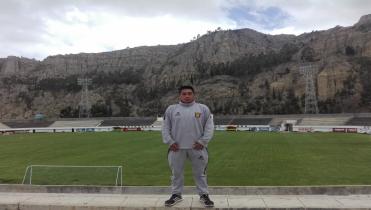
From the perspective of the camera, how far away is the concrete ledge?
1110cm

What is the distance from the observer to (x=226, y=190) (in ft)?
38.5

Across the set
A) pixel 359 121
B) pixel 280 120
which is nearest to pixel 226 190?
pixel 359 121

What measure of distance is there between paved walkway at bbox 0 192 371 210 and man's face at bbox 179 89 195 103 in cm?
208

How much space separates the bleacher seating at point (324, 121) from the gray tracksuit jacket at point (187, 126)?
86503 mm

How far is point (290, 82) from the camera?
149125mm

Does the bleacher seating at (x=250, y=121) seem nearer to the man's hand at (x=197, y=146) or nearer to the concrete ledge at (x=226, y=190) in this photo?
the concrete ledge at (x=226, y=190)

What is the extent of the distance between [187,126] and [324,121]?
3575 inches

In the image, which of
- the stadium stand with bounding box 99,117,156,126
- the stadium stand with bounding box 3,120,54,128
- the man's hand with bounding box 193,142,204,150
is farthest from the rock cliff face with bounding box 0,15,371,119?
the man's hand with bounding box 193,142,204,150

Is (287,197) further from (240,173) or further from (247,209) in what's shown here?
(240,173)

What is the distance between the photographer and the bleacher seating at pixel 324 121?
305ft

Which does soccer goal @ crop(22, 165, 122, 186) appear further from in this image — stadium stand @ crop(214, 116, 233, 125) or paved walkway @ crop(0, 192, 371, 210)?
stadium stand @ crop(214, 116, 233, 125)

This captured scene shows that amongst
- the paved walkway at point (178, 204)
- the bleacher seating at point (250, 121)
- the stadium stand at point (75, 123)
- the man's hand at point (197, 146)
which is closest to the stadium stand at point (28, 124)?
the stadium stand at point (75, 123)

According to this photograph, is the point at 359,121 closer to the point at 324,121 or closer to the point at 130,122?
the point at 324,121

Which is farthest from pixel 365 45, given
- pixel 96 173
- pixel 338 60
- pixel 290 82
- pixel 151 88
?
pixel 96 173
